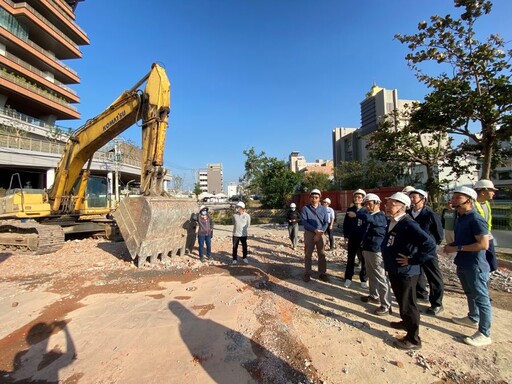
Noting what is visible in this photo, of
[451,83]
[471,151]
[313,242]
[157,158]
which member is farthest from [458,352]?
[471,151]

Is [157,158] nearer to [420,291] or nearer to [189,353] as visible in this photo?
[189,353]

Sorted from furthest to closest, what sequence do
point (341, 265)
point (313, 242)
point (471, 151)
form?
1. point (471, 151)
2. point (341, 265)
3. point (313, 242)

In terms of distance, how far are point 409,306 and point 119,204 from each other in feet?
20.5

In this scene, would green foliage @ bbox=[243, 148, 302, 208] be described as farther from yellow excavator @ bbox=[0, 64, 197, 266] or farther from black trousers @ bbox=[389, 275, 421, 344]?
black trousers @ bbox=[389, 275, 421, 344]

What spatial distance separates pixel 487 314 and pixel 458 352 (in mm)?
585

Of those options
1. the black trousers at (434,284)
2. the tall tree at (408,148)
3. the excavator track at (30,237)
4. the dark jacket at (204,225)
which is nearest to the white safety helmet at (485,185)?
the black trousers at (434,284)

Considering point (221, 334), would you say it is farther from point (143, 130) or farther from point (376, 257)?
point (143, 130)

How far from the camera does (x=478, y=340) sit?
3.32 metres

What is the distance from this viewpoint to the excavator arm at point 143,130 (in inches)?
284

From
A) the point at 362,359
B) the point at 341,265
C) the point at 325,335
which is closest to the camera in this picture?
the point at 362,359

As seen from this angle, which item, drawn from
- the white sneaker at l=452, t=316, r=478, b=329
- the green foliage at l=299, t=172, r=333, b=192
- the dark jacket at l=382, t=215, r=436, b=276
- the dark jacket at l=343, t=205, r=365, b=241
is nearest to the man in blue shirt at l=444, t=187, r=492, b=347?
the white sneaker at l=452, t=316, r=478, b=329

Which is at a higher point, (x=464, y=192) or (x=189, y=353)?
(x=464, y=192)

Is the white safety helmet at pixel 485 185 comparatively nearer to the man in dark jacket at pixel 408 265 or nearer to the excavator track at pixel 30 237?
the man in dark jacket at pixel 408 265

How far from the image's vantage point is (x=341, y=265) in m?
7.02
